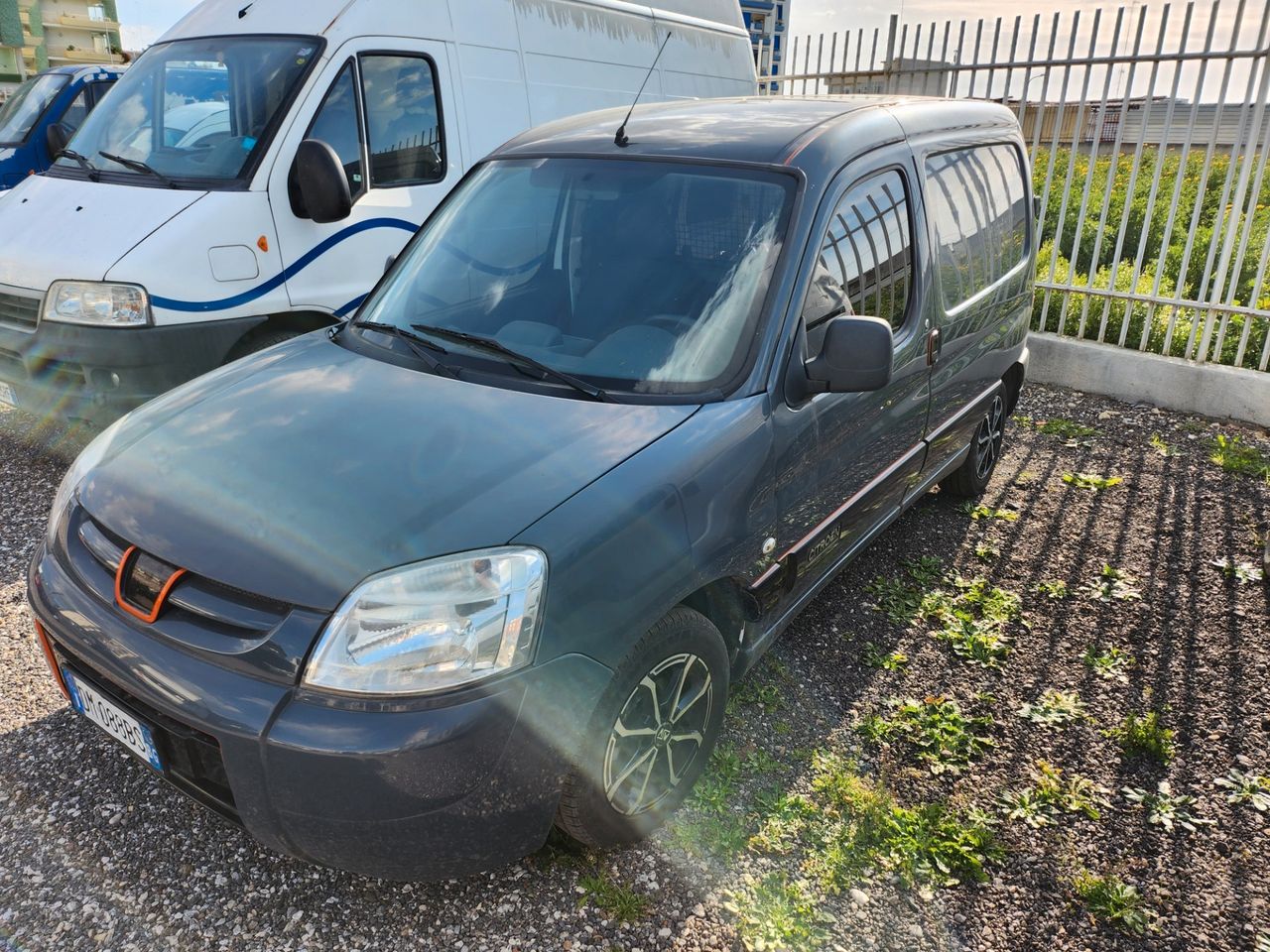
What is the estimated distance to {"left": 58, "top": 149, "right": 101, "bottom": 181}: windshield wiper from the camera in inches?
187

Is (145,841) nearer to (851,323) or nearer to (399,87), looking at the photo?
(851,323)

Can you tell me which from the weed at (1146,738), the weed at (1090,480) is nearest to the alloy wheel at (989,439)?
the weed at (1090,480)

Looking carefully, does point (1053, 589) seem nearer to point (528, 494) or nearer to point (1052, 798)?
point (1052, 798)

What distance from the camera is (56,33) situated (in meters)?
77.8

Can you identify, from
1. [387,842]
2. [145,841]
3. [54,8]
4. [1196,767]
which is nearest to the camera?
[387,842]

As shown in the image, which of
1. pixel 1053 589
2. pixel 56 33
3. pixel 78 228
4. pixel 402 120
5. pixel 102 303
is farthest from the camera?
pixel 56 33

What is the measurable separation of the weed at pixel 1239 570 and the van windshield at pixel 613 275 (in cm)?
300

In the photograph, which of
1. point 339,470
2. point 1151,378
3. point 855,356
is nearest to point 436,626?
point 339,470

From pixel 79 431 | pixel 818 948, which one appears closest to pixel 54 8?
pixel 79 431

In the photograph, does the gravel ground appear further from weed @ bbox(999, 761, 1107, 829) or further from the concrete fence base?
the concrete fence base

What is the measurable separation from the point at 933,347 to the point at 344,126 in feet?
11.1

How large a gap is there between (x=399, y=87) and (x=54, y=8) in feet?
307

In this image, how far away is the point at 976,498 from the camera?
16.2 ft

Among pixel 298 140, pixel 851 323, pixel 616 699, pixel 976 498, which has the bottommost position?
pixel 976 498
